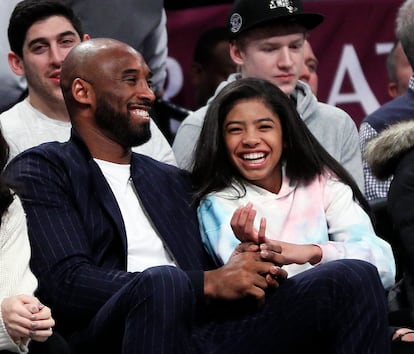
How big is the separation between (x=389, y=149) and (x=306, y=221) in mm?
426

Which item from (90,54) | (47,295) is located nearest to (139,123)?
(90,54)

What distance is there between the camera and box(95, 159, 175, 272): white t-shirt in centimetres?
420

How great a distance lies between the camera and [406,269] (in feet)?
14.6

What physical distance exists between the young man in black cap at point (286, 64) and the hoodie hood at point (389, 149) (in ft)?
2.04

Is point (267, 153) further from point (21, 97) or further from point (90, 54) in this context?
point (21, 97)

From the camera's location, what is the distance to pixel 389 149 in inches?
179

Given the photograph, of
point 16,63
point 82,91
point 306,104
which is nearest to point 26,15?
point 16,63

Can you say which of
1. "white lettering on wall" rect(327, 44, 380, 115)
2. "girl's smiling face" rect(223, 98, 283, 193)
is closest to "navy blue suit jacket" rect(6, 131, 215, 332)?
A: "girl's smiling face" rect(223, 98, 283, 193)

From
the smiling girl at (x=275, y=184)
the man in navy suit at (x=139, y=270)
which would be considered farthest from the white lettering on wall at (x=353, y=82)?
the man in navy suit at (x=139, y=270)

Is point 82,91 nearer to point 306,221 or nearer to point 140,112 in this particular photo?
point 140,112

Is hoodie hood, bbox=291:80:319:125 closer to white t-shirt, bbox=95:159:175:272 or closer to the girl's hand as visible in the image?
white t-shirt, bbox=95:159:175:272

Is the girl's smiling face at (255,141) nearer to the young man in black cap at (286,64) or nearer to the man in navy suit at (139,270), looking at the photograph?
the man in navy suit at (139,270)

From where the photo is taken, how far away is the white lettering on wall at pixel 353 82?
7.26 m

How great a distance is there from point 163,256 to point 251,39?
1389mm
